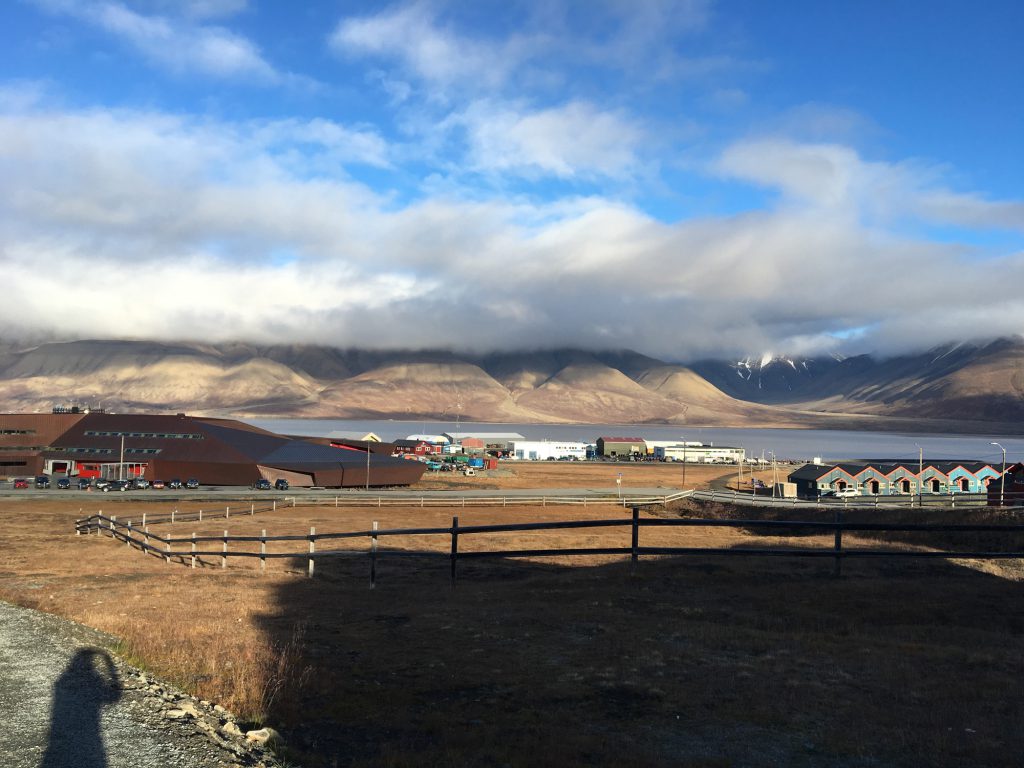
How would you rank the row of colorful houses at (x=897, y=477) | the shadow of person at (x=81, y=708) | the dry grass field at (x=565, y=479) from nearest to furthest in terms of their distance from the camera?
the shadow of person at (x=81, y=708)
the row of colorful houses at (x=897, y=477)
the dry grass field at (x=565, y=479)

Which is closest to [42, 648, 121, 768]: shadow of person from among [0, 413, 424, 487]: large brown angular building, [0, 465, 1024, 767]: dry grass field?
[0, 465, 1024, 767]: dry grass field

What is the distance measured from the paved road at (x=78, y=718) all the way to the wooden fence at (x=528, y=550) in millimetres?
9823

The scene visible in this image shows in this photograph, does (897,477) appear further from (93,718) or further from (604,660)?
(93,718)

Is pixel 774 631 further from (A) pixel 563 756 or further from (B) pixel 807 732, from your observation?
(A) pixel 563 756

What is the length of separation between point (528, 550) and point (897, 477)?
93636 millimetres

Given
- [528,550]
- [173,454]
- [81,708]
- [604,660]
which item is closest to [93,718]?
[81,708]

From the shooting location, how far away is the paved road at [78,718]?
26.4 feet

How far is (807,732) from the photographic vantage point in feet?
31.8

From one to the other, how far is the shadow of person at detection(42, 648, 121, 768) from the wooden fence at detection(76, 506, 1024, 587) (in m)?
9.80

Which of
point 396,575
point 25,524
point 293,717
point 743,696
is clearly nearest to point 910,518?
point 396,575

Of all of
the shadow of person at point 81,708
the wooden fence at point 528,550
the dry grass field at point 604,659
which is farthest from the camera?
the wooden fence at point 528,550

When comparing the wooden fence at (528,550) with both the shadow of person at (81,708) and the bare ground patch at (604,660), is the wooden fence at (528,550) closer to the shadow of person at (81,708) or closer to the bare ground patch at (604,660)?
the bare ground patch at (604,660)

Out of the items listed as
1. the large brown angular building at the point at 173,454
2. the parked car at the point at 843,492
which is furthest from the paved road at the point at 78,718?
the parked car at the point at 843,492

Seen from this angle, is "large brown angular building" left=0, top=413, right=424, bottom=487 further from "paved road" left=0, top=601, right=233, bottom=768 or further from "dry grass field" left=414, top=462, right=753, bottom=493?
"paved road" left=0, top=601, right=233, bottom=768
